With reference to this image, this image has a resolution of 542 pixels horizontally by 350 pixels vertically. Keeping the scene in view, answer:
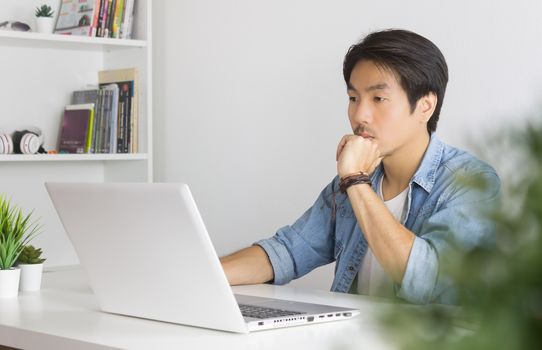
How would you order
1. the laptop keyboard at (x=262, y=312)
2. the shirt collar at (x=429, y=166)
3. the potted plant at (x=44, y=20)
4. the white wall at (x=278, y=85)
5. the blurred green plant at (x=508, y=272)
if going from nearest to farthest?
the blurred green plant at (x=508, y=272)
the laptop keyboard at (x=262, y=312)
the shirt collar at (x=429, y=166)
the white wall at (x=278, y=85)
the potted plant at (x=44, y=20)

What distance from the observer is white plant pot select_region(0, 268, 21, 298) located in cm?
192

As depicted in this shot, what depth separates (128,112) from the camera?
11.6 feet

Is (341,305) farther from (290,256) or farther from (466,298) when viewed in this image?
(466,298)

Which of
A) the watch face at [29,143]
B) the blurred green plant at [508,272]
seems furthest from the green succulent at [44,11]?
the blurred green plant at [508,272]

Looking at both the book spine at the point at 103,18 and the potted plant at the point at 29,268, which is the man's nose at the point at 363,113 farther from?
the book spine at the point at 103,18

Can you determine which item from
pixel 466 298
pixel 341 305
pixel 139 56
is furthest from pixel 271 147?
pixel 466 298

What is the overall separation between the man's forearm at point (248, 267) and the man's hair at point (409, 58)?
523 mm

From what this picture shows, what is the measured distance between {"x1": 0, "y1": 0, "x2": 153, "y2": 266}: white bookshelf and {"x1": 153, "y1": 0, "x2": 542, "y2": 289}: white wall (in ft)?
0.56

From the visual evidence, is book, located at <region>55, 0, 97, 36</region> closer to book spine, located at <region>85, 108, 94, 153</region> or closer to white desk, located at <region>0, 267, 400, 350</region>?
book spine, located at <region>85, 108, 94, 153</region>

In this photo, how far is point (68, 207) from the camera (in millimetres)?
1675

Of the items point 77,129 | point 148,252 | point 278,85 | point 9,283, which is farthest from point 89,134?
point 148,252

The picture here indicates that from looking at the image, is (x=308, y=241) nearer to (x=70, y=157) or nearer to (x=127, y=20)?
(x=70, y=157)

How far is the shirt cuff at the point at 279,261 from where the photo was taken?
2189 millimetres

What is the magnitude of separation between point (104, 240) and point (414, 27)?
1545 mm
